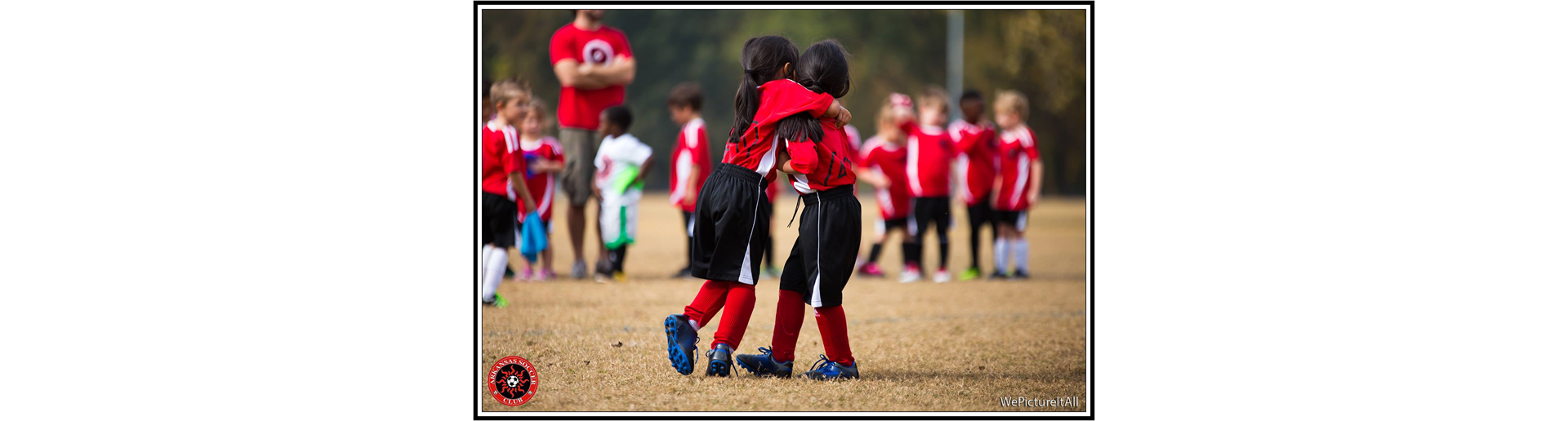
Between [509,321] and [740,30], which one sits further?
[740,30]

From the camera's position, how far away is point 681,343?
3.76 meters

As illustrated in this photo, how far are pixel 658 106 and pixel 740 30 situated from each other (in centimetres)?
547

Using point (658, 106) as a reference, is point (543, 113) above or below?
below

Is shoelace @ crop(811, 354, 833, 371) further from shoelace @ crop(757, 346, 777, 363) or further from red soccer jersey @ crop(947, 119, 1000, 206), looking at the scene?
red soccer jersey @ crop(947, 119, 1000, 206)

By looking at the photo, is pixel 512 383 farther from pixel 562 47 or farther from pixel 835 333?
pixel 562 47

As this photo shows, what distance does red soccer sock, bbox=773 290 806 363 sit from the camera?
3.88 m

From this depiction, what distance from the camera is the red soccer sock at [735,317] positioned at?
3842 millimetres

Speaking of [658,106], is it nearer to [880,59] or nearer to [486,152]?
[880,59]

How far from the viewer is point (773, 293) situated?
7250 millimetres

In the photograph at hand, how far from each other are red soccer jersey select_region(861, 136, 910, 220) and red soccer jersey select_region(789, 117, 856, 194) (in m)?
5.20

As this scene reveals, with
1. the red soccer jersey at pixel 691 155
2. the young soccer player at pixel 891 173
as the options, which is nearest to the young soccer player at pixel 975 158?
the young soccer player at pixel 891 173

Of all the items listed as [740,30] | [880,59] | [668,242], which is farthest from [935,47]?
[668,242]

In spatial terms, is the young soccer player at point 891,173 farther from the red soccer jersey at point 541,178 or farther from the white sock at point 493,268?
the white sock at point 493,268

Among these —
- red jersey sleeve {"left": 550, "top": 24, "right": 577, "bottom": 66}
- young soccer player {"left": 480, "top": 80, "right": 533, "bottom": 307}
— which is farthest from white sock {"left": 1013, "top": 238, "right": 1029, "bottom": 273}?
young soccer player {"left": 480, "top": 80, "right": 533, "bottom": 307}
